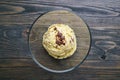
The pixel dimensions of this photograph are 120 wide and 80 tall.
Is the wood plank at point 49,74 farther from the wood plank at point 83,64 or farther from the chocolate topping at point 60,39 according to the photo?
the chocolate topping at point 60,39

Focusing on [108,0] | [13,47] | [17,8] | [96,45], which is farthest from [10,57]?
[108,0]

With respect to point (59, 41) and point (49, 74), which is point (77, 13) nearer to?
point (59, 41)

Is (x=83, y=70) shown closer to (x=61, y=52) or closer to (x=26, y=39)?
(x=61, y=52)

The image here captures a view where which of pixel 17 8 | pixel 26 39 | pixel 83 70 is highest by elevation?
pixel 17 8

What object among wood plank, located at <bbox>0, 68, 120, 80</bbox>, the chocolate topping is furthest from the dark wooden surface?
the chocolate topping

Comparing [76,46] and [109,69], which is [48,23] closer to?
[76,46]

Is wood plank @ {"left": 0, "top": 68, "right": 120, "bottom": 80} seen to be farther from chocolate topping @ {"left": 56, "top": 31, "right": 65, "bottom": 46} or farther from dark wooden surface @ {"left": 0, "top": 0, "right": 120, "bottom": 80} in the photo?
chocolate topping @ {"left": 56, "top": 31, "right": 65, "bottom": 46}

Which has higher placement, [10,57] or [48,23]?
[48,23]

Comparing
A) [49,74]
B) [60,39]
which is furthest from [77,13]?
[49,74]
